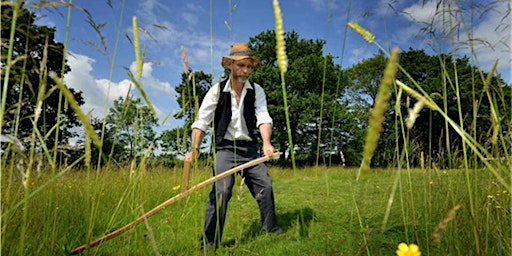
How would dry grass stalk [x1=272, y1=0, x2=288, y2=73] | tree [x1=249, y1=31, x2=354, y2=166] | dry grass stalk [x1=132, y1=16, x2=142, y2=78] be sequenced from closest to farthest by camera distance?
dry grass stalk [x1=272, y1=0, x2=288, y2=73], dry grass stalk [x1=132, y1=16, x2=142, y2=78], tree [x1=249, y1=31, x2=354, y2=166]

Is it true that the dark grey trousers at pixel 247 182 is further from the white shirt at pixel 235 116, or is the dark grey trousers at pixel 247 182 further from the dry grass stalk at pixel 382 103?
the dry grass stalk at pixel 382 103

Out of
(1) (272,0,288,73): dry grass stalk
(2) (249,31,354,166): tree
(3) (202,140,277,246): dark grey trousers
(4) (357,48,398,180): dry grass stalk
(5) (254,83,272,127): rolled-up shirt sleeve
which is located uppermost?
(2) (249,31,354,166): tree

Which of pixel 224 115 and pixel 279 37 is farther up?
pixel 224 115

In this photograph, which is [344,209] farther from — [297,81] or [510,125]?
[297,81]

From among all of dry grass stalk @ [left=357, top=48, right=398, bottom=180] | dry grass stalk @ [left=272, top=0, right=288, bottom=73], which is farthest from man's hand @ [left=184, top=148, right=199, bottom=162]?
dry grass stalk @ [left=357, top=48, right=398, bottom=180]

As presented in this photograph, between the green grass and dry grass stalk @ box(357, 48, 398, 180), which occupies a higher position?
dry grass stalk @ box(357, 48, 398, 180)

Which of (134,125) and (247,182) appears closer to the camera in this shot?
(134,125)

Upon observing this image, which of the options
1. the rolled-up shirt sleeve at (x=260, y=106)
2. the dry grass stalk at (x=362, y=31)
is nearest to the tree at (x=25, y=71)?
the dry grass stalk at (x=362, y=31)

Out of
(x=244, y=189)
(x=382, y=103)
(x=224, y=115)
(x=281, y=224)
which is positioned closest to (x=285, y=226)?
(x=281, y=224)

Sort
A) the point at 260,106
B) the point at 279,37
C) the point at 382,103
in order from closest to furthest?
the point at 382,103 → the point at 279,37 → the point at 260,106

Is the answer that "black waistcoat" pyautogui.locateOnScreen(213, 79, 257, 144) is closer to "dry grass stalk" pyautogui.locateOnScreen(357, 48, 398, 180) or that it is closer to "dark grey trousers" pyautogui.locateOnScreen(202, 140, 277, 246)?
"dark grey trousers" pyautogui.locateOnScreen(202, 140, 277, 246)

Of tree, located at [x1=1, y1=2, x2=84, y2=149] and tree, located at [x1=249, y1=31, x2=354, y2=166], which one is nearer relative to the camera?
tree, located at [x1=1, y1=2, x2=84, y2=149]

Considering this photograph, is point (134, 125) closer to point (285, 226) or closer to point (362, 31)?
point (362, 31)

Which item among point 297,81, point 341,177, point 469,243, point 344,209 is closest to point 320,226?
point 344,209
